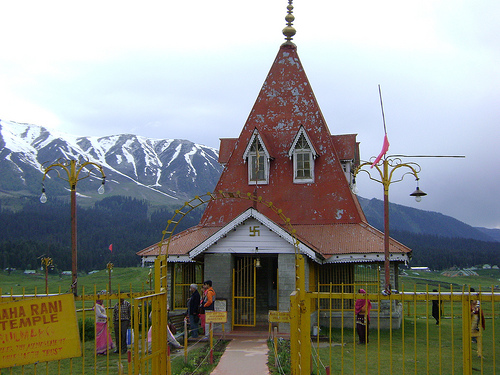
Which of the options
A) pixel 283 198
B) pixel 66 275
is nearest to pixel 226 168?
pixel 283 198

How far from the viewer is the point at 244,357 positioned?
46.8ft

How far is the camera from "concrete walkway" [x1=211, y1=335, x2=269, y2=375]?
41.7 feet

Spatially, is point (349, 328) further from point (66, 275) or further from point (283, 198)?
point (66, 275)

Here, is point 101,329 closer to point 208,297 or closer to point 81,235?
point 208,297

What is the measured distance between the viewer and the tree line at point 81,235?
8831 cm

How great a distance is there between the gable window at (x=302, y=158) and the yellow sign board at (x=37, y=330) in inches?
604

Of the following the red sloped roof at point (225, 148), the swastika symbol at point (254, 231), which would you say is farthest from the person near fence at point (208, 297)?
the red sloped roof at point (225, 148)

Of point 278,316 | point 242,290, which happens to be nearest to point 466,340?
point 278,316

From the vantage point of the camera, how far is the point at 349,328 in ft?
68.8

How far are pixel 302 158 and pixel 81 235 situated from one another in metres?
119

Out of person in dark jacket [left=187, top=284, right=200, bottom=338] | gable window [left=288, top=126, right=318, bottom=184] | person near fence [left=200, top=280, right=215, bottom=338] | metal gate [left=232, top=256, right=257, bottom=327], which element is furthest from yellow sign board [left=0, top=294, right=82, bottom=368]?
gable window [left=288, top=126, right=318, bottom=184]

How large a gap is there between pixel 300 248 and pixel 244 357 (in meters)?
4.51

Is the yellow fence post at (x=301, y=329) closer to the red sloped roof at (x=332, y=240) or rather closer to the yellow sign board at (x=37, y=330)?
the yellow sign board at (x=37, y=330)

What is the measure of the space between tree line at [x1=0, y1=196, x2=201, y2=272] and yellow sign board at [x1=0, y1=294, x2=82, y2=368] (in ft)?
254
